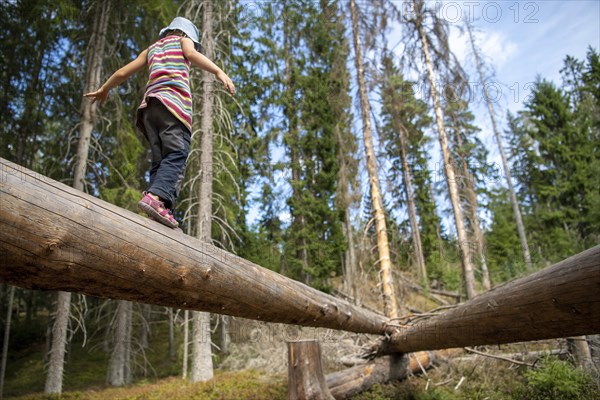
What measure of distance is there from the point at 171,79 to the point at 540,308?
3.32 m

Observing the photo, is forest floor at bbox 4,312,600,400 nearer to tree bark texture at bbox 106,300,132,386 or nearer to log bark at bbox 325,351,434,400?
log bark at bbox 325,351,434,400

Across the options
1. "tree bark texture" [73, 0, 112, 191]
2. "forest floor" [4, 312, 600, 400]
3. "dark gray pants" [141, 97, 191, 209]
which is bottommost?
"forest floor" [4, 312, 600, 400]

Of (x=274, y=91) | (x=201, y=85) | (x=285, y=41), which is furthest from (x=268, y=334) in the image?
(x=285, y=41)

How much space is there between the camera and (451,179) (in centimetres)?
1279

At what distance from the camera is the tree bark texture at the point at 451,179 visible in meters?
12.7

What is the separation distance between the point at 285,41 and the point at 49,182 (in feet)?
64.5

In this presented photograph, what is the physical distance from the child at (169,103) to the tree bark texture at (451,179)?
1117 cm

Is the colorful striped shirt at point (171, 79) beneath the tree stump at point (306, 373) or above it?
above

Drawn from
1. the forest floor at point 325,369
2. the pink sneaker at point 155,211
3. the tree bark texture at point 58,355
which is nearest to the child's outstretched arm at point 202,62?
the pink sneaker at point 155,211

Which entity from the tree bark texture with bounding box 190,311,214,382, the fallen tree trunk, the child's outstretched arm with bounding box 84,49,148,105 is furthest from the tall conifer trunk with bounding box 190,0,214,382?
the fallen tree trunk

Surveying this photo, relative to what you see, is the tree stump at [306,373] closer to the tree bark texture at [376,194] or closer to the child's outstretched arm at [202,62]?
the child's outstretched arm at [202,62]

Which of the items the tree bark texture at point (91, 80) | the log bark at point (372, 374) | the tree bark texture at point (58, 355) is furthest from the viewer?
the tree bark texture at point (91, 80)

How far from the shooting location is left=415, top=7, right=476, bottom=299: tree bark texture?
12742 mm

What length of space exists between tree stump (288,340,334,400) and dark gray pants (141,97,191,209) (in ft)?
10.4
